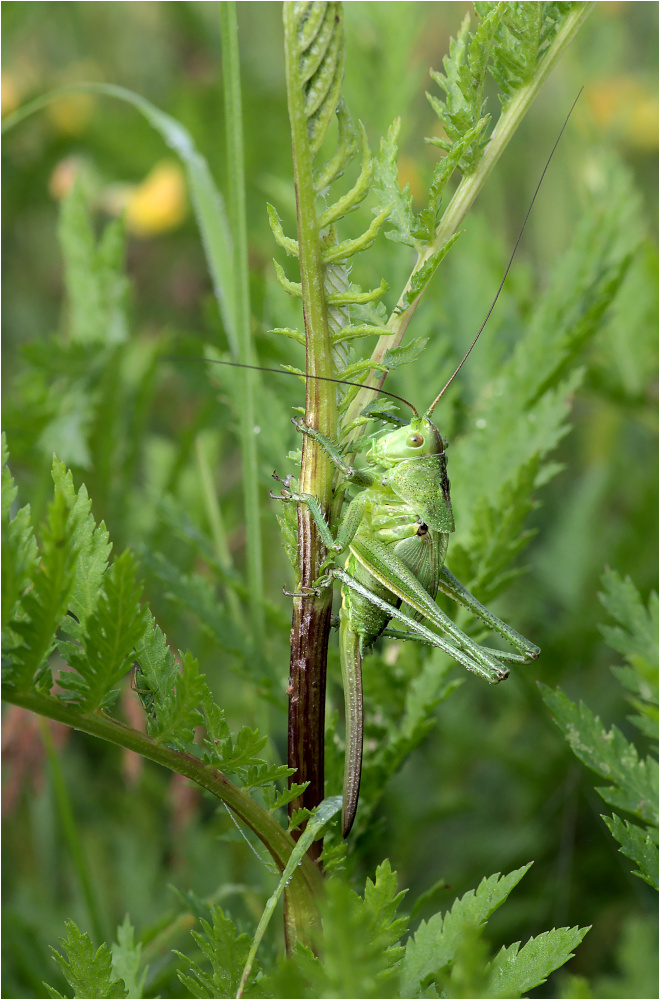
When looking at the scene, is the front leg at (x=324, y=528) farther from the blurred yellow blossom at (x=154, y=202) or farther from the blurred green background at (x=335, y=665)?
the blurred yellow blossom at (x=154, y=202)

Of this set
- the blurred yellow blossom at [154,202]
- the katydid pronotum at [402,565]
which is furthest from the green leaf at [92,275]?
the katydid pronotum at [402,565]

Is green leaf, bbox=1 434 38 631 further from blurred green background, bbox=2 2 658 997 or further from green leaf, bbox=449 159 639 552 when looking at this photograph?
green leaf, bbox=449 159 639 552

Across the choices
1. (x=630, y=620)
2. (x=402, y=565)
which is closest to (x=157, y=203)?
(x=402, y=565)

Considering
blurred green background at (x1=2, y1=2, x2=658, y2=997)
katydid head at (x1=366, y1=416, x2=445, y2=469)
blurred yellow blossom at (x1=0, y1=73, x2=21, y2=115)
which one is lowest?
blurred green background at (x1=2, y1=2, x2=658, y2=997)

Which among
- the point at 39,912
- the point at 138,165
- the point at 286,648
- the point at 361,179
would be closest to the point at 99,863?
the point at 39,912

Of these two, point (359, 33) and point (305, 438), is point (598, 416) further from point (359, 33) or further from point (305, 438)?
point (305, 438)

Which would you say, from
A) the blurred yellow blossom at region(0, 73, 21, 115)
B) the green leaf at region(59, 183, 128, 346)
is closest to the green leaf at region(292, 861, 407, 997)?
the green leaf at region(59, 183, 128, 346)

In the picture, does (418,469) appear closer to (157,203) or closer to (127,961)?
(127,961)
